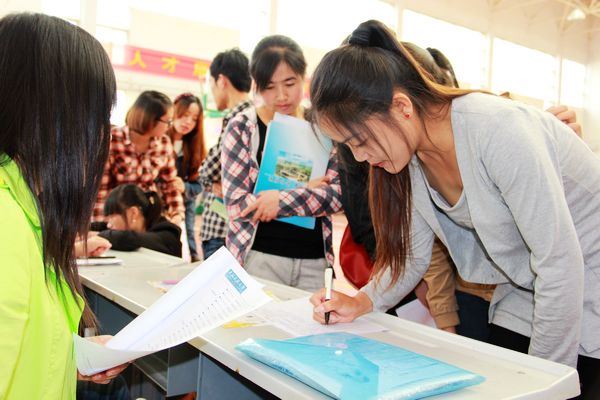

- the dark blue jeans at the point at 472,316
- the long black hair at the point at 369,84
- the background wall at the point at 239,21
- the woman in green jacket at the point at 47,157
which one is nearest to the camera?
the woman in green jacket at the point at 47,157

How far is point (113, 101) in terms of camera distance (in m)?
0.92

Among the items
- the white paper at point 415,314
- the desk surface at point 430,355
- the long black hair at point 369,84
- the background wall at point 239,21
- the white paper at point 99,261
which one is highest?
A: the background wall at point 239,21

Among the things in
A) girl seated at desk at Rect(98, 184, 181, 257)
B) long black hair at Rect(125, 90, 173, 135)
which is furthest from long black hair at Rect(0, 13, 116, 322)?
long black hair at Rect(125, 90, 173, 135)

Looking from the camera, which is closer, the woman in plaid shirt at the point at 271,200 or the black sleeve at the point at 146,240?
the woman in plaid shirt at the point at 271,200

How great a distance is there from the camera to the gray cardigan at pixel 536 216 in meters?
0.97

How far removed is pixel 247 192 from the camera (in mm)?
1850

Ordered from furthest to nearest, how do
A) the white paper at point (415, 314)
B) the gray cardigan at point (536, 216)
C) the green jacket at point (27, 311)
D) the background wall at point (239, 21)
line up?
the background wall at point (239, 21)
the white paper at point (415, 314)
the gray cardigan at point (536, 216)
the green jacket at point (27, 311)

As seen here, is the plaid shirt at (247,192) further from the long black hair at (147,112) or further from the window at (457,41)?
the window at (457,41)

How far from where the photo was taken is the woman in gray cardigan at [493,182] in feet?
3.20

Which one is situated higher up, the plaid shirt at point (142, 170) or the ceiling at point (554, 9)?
the ceiling at point (554, 9)

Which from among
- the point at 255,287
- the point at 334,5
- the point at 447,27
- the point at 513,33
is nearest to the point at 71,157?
the point at 255,287

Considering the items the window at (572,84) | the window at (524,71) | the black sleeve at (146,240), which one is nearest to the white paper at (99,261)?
the black sleeve at (146,240)

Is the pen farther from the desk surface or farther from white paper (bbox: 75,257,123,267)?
white paper (bbox: 75,257,123,267)

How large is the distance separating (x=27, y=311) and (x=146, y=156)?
2.22 metres
